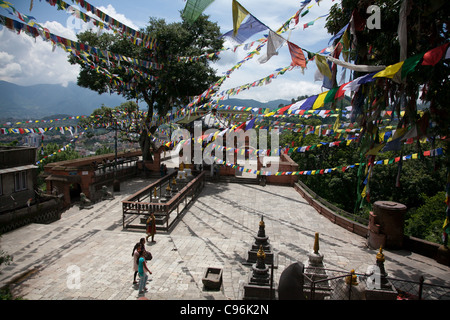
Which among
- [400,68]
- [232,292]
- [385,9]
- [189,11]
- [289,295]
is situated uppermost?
[385,9]

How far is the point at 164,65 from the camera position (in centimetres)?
1923

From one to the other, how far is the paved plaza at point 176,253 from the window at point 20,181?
280 centimetres

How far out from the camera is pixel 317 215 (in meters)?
15.1

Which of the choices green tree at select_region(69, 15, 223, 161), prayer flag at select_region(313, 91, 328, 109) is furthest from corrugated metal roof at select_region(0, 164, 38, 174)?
prayer flag at select_region(313, 91, 328, 109)

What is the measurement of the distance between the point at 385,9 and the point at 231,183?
1666cm

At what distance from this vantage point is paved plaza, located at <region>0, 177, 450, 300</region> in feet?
24.6

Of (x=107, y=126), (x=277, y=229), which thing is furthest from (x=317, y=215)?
(x=107, y=126)

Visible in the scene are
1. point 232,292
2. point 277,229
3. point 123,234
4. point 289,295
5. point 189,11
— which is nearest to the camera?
point 189,11

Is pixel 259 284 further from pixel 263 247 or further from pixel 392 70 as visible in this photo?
pixel 392 70

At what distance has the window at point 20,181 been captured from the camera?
15031 mm

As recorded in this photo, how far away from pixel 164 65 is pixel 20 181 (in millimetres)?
11289

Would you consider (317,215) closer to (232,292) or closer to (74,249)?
(232,292)

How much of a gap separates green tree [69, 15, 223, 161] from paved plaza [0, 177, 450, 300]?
10.1 m

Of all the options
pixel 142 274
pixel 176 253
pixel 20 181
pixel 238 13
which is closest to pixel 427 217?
pixel 176 253
